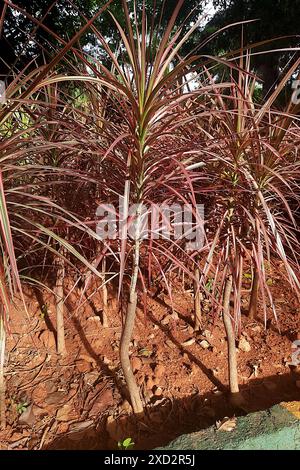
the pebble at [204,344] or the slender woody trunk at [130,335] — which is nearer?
the slender woody trunk at [130,335]

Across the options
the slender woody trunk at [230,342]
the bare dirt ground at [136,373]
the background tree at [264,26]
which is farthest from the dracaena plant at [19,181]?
the background tree at [264,26]

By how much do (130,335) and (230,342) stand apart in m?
0.41

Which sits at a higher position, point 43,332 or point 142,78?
point 142,78

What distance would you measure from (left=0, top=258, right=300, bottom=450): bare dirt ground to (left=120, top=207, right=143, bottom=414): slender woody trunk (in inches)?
2.1

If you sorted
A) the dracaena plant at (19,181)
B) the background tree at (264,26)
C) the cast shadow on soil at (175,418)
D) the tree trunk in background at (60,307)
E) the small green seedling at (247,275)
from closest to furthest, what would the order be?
the dracaena plant at (19,181) < the cast shadow on soil at (175,418) < the tree trunk in background at (60,307) < the small green seedling at (247,275) < the background tree at (264,26)

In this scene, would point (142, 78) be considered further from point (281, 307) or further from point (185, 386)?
point (281, 307)

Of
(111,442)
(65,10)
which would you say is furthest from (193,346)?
(65,10)

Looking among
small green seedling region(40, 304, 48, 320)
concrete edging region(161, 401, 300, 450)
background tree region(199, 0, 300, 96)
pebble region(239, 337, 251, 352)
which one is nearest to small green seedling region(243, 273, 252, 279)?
pebble region(239, 337, 251, 352)

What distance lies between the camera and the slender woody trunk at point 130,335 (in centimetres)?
123

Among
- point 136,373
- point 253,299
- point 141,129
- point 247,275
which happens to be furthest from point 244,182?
point 247,275

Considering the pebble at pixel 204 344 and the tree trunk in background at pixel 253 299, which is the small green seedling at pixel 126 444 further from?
the tree trunk in background at pixel 253 299

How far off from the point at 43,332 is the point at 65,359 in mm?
189

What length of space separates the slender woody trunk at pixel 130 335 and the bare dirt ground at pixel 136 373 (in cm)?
5

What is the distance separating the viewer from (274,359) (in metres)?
1.73
